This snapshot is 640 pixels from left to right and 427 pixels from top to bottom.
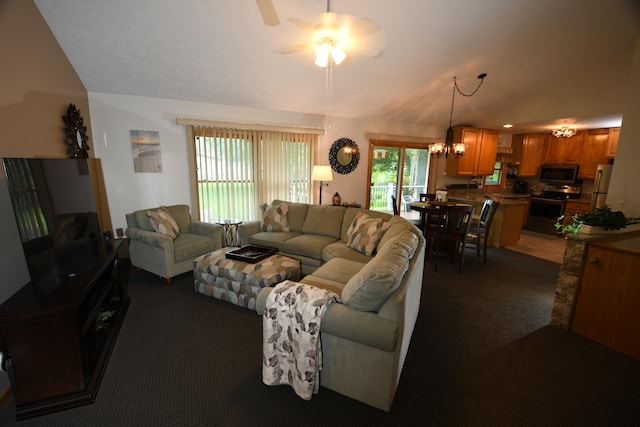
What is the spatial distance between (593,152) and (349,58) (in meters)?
5.88

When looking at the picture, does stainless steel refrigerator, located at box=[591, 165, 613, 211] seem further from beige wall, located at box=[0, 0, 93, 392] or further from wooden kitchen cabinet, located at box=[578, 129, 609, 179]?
beige wall, located at box=[0, 0, 93, 392]

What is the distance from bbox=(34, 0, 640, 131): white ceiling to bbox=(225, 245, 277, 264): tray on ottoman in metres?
2.43

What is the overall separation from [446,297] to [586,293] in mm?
1223

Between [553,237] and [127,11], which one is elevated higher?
[127,11]

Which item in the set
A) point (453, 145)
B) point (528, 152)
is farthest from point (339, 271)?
point (528, 152)

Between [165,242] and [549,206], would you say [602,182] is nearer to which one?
[549,206]

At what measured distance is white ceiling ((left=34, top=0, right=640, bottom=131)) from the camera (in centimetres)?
275

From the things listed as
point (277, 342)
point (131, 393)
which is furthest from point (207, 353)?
point (277, 342)

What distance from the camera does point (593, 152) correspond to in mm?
5777

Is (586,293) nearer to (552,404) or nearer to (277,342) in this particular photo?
(552,404)

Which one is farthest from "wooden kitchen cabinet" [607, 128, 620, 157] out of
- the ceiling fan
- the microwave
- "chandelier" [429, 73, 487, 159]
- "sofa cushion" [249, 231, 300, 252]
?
"sofa cushion" [249, 231, 300, 252]

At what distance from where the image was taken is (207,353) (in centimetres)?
222

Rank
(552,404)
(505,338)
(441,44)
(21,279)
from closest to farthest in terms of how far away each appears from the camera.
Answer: (552,404), (21,279), (505,338), (441,44)

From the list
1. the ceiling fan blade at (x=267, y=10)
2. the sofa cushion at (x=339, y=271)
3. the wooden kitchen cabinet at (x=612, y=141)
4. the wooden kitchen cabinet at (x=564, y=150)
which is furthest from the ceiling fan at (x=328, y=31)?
the wooden kitchen cabinet at (x=564, y=150)
